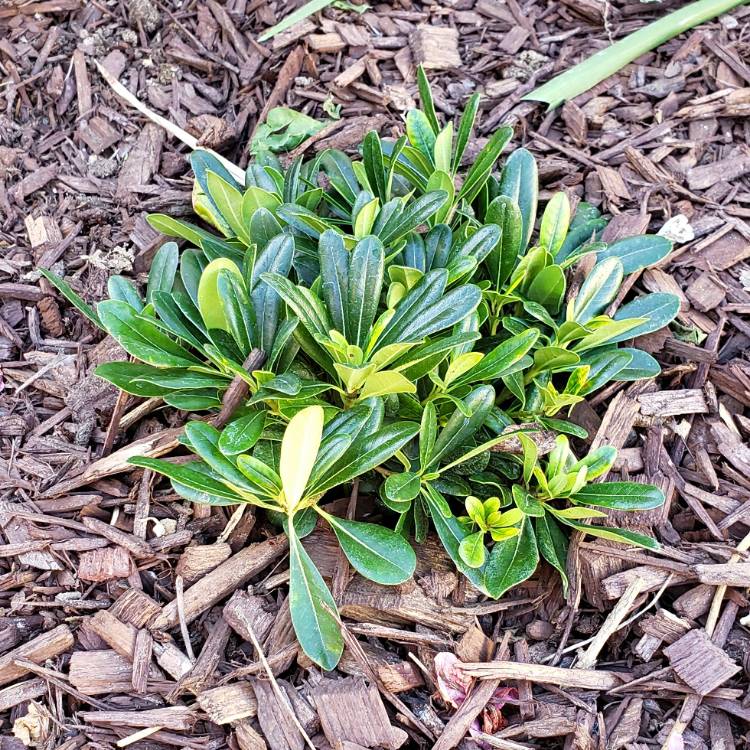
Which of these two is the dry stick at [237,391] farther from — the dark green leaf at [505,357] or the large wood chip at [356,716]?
the large wood chip at [356,716]

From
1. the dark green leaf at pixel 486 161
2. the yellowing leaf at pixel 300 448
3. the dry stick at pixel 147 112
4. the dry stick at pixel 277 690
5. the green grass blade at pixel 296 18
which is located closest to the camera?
the yellowing leaf at pixel 300 448

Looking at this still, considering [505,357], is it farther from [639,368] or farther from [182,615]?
[182,615]

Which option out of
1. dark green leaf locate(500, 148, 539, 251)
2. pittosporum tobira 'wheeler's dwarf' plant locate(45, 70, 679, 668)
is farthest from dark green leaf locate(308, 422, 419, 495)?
dark green leaf locate(500, 148, 539, 251)

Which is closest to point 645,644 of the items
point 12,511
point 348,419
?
point 348,419

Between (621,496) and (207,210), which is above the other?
(207,210)

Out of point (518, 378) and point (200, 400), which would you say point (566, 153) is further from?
point (200, 400)

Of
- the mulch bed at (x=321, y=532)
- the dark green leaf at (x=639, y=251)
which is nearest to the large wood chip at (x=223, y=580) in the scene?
the mulch bed at (x=321, y=532)

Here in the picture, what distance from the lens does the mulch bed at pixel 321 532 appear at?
1609mm

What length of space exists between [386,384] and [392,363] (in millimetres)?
78

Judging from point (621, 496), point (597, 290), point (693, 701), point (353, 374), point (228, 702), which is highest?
point (353, 374)

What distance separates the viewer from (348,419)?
1.58m

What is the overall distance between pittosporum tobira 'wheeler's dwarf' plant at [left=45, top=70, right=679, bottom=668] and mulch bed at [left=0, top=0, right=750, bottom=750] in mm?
168

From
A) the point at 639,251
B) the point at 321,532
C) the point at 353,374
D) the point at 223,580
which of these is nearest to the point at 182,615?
the point at 223,580

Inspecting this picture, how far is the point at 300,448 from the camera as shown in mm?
1452
